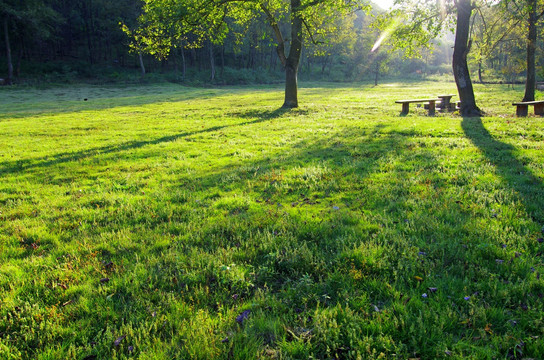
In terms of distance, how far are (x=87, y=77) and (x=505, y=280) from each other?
80986 millimetres

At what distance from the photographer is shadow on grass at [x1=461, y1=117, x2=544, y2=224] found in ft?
19.7

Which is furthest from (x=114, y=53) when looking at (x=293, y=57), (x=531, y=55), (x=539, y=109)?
(x=539, y=109)

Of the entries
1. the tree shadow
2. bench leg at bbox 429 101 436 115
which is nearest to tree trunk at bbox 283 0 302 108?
the tree shadow

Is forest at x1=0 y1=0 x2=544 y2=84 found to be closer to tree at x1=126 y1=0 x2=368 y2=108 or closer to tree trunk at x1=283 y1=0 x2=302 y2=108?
tree at x1=126 y1=0 x2=368 y2=108

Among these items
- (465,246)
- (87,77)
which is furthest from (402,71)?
(465,246)

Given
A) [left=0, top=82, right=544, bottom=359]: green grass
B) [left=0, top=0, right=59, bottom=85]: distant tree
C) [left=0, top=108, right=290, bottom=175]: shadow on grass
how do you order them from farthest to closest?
1. [left=0, top=0, right=59, bottom=85]: distant tree
2. [left=0, top=108, right=290, bottom=175]: shadow on grass
3. [left=0, top=82, right=544, bottom=359]: green grass

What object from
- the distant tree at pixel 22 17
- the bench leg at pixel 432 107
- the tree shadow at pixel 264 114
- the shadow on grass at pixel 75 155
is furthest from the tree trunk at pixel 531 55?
the distant tree at pixel 22 17

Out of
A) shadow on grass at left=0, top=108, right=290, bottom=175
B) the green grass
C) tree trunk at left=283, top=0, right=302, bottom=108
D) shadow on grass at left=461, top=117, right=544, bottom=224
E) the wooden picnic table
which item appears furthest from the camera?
tree trunk at left=283, top=0, right=302, bottom=108

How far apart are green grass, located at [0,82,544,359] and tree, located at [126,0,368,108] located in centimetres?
1258

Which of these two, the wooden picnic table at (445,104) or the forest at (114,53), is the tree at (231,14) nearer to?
the wooden picnic table at (445,104)

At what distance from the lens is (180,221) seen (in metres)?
6.26

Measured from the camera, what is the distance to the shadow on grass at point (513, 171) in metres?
6.00

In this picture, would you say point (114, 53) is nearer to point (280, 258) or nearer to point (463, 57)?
point (463, 57)

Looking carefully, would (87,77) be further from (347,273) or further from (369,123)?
(347,273)
